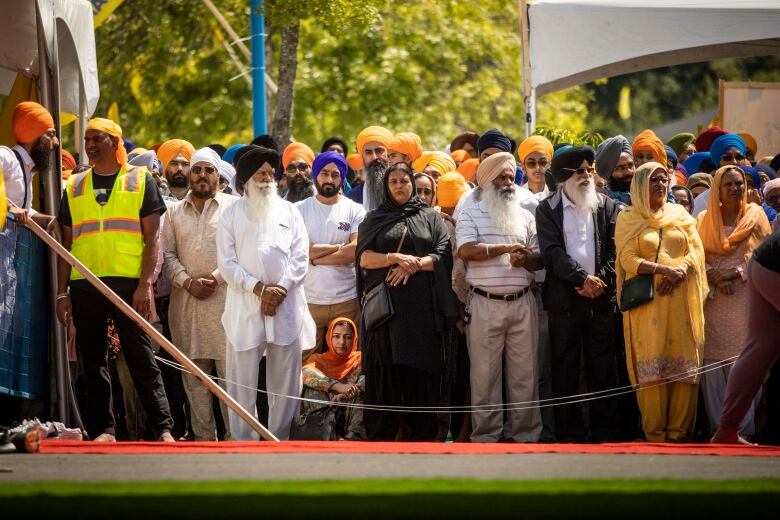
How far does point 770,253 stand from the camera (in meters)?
10.1

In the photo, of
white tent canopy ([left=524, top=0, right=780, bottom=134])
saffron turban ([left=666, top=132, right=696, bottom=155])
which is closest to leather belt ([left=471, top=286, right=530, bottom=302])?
white tent canopy ([left=524, top=0, right=780, bottom=134])

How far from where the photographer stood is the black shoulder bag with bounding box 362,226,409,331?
11.5 meters

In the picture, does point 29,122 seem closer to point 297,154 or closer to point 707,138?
point 297,154

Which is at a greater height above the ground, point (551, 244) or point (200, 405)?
point (551, 244)

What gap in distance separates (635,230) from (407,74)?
15.8 meters

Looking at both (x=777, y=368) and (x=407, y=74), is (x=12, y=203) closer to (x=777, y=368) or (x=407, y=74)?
(x=777, y=368)

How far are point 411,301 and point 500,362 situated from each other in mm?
914

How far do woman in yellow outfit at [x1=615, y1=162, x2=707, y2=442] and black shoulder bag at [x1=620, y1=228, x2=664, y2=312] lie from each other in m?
0.05

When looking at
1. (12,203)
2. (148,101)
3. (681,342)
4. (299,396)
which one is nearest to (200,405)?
(299,396)

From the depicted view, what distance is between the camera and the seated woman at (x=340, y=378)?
38.0 feet

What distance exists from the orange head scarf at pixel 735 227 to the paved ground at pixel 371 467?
296cm

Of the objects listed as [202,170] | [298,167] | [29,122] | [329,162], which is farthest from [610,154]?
[29,122]

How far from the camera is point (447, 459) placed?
888cm

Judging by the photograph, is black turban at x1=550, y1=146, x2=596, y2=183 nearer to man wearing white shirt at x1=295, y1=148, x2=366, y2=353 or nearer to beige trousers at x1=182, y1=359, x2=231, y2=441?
man wearing white shirt at x1=295, y1=148, x2=366, y2=353
